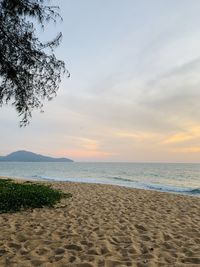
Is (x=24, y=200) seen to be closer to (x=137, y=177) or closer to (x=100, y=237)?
(x=100, y=237)

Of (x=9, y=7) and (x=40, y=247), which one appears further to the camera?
(x=9, y=7)

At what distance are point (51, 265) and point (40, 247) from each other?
1090 millimetres

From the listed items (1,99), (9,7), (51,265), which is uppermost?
(9,7)

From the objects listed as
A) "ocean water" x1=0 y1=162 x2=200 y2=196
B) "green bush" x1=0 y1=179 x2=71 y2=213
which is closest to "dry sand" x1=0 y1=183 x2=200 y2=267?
"green bush" x1=0 y1=179 x2=71 y2=213

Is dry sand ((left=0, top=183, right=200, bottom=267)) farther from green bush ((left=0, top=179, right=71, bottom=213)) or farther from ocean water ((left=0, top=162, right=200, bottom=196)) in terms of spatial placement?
ocean water ((left=0, top=162, right=200, bottom=196))

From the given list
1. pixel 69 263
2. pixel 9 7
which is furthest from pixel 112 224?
pixel 9 7

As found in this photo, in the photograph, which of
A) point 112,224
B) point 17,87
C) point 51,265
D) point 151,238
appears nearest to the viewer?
point 51,265

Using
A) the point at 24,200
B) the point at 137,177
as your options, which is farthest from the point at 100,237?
the point at 137,177

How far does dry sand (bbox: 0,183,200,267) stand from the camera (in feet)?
18.9

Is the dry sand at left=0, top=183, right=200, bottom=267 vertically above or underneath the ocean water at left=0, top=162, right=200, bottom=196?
underneath

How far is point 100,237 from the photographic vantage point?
7.36 metres

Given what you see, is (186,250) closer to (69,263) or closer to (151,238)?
(151,238)

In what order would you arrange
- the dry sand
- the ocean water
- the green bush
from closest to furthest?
1. the dry sand
2. the green bush
3. the ocean water

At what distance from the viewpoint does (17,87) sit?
9500mm
